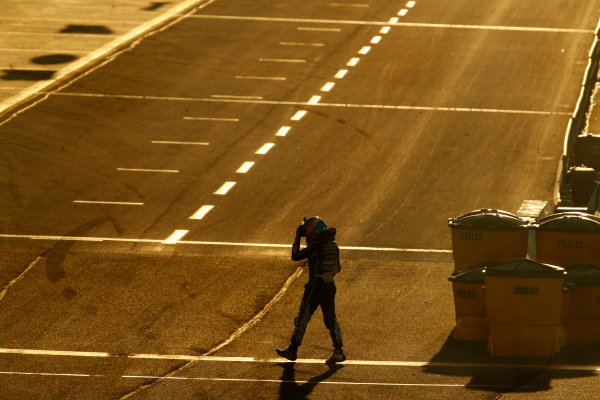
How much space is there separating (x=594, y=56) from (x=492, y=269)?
19617mm

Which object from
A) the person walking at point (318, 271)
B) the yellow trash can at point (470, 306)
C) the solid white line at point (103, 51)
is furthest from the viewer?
the solid white line at point (103, 51)

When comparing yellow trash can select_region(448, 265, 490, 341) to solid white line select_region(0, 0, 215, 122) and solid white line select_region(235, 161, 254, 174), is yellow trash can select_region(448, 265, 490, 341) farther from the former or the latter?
solid white line select_region(0, 0, 215, 122)

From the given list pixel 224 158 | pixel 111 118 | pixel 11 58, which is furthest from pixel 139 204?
pixel 11 58

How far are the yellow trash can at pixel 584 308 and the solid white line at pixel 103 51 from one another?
724 inches

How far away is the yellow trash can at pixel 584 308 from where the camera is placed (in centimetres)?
1791

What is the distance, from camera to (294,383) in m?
16.5

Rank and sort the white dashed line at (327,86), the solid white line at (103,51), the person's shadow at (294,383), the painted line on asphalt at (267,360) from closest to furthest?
the person's shadow at (294,383), the painted line on asphalt at (267,360), the solid white line at (103,51), the white dashed line at (327,86)

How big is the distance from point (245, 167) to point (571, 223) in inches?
425

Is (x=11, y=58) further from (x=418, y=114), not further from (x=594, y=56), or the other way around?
(x=594, y=56)

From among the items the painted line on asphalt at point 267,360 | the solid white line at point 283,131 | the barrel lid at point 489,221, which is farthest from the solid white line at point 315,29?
the painted line on asphalt at point 267,360

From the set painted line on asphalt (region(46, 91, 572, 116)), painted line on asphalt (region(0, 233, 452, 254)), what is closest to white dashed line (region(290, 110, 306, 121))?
painted line on asphalt (region(46, 91, 572, 116))

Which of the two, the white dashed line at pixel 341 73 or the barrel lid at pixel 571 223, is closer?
the barrel lid at pixel 571 223

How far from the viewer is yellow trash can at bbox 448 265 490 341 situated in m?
18.1

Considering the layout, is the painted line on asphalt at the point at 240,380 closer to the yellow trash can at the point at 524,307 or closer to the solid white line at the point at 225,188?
the yellow trash can at the point at 524,307
